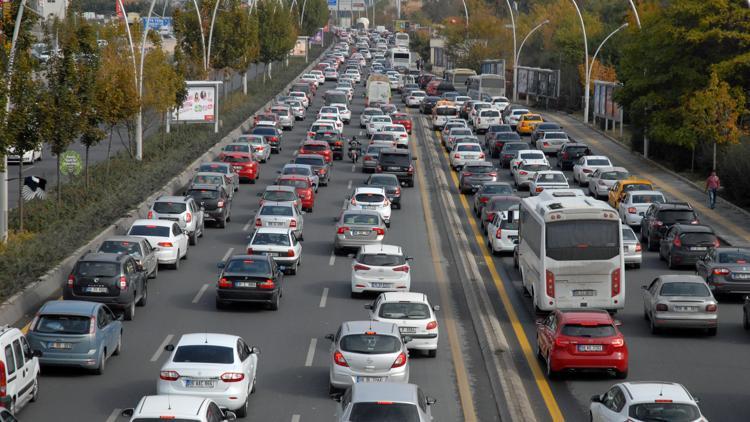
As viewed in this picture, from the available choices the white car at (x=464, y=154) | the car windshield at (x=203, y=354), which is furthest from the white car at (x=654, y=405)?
the white car at (x=464, y=154)

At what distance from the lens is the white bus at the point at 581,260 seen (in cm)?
2914

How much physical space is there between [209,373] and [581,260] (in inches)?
462

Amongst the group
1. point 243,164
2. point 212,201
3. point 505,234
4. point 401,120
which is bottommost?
point 505,234

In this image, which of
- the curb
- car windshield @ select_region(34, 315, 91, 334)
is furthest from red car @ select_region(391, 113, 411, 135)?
car windshield @ select_region(34, 315, 91, 334)

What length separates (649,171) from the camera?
2479 inches

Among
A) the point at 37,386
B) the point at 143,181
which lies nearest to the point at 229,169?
the point at 143,181

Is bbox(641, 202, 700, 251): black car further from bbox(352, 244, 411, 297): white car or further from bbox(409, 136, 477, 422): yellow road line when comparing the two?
bbox(352, 244, 411, 297): white car

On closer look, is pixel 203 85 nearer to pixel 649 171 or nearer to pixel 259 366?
pixel 649 171

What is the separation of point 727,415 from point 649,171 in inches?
1666

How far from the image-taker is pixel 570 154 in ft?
205

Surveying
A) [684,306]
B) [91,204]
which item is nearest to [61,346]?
[684,306]

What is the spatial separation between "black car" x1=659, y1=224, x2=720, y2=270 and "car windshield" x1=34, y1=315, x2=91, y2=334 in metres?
20.2

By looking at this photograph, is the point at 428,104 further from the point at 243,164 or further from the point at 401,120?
the point at 243,164

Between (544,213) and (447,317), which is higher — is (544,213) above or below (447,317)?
above
